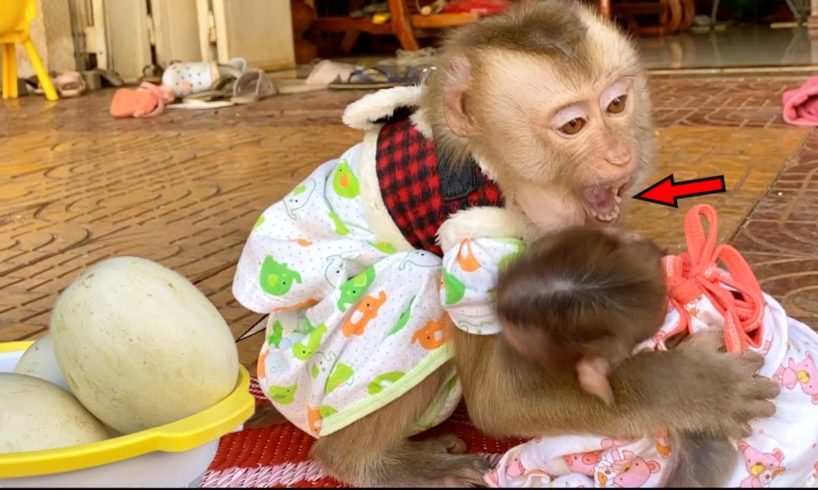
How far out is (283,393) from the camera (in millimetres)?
1953

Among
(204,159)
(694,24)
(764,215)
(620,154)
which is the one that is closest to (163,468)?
(620,154)

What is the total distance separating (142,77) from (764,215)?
238 inches

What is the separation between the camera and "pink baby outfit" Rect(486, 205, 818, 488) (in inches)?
64.4

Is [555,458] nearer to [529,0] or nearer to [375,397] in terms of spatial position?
[375,397]

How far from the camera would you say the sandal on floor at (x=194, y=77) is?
714 centimetres

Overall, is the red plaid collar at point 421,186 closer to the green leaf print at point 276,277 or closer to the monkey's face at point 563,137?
the monkey's face at point 563,137

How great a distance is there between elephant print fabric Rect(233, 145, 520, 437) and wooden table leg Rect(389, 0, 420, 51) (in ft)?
23.0

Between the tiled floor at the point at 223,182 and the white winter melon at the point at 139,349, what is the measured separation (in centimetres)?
85

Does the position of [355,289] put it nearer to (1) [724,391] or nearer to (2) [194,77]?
(1) [724,391]

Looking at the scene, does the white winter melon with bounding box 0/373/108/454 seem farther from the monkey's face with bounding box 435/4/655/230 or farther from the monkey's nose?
the monkey's nose

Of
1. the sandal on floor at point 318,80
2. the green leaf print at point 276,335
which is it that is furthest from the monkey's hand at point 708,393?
the sandal on floor at point 318,80

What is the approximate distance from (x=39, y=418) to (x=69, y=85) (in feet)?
22.0

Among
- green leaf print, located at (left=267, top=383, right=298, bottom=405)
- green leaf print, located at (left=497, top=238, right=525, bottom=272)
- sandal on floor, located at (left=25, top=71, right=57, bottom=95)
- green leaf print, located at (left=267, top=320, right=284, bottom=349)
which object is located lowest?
sandal on floor, located at (left=25, top=71, right=57, bottom=95)

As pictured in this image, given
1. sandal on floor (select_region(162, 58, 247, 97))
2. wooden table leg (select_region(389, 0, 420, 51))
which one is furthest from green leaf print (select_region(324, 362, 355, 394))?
wooden table leg (select_region(389, 0, 420, 51))
